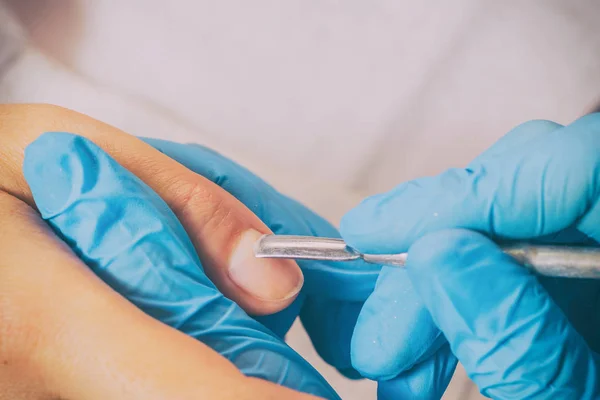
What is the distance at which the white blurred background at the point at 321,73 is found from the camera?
102 cm

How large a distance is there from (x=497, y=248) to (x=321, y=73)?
2.41ft

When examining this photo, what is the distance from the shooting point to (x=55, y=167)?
0.55 metres

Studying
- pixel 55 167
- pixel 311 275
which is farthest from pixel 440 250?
pixel 55 167

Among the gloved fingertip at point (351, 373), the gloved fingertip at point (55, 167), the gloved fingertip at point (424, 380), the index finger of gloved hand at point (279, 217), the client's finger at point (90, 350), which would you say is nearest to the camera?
the client's finger at point (90, 350)

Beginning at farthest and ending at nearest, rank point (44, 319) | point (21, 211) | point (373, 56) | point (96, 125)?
1. point (373, 56)
2. point (96, 125)
3. point (21, 211)
4. point (44, 319)

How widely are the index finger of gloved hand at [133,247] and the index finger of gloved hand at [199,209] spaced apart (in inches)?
2.8

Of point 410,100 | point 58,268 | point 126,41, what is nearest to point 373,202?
point 58,268

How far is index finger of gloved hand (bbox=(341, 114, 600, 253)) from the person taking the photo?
53 cm

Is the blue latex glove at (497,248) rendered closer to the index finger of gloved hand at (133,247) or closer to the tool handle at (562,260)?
the tool handle at (562,260)

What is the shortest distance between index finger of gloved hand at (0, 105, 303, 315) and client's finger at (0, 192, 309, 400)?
0.17 m

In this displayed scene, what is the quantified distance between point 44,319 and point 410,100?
94 centimetres

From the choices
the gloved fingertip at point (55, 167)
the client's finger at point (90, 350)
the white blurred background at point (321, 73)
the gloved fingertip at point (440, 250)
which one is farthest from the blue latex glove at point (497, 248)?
the white blurred background at point (321, 73)

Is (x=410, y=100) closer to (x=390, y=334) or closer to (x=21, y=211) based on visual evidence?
(x=390, y=334)

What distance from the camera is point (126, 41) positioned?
3.67 feet
